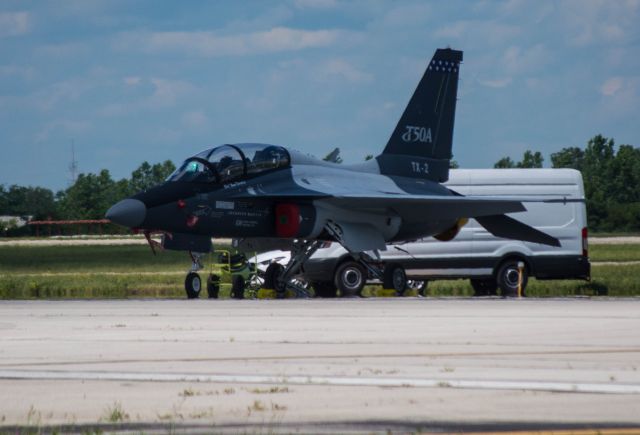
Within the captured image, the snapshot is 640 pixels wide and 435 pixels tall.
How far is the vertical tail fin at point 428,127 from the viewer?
2977cm

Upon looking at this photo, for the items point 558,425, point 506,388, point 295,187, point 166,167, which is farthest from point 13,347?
point 166,167

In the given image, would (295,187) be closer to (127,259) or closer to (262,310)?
(262,310)

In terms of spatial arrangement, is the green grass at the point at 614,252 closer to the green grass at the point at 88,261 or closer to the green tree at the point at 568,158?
the green grass at the point at 88,261

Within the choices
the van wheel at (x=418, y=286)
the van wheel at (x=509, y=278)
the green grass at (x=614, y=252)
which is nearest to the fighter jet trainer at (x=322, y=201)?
the van wheel at (x=509, y=278)

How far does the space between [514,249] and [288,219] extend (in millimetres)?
6159

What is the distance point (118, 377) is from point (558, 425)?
407cm

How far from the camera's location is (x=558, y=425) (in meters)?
7.88

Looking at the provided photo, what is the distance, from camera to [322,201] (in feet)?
84.3

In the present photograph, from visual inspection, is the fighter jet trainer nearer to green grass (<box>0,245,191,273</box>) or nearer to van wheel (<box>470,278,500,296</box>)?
van wheel (<box>470,278,500,296</box>)

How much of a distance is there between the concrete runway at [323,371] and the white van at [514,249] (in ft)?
34.4

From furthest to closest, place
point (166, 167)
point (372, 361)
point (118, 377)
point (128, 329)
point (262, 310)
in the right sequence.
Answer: point (166, 167) < point (262, 310) < point (128, 329) < point (372, 361) < point (118, 377)

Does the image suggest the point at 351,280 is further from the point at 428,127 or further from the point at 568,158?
the point at 568,158

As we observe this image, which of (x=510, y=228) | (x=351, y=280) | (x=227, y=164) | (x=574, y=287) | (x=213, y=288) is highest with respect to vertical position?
(x=227, y=164)

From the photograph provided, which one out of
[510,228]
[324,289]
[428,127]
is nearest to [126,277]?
[324,289]
